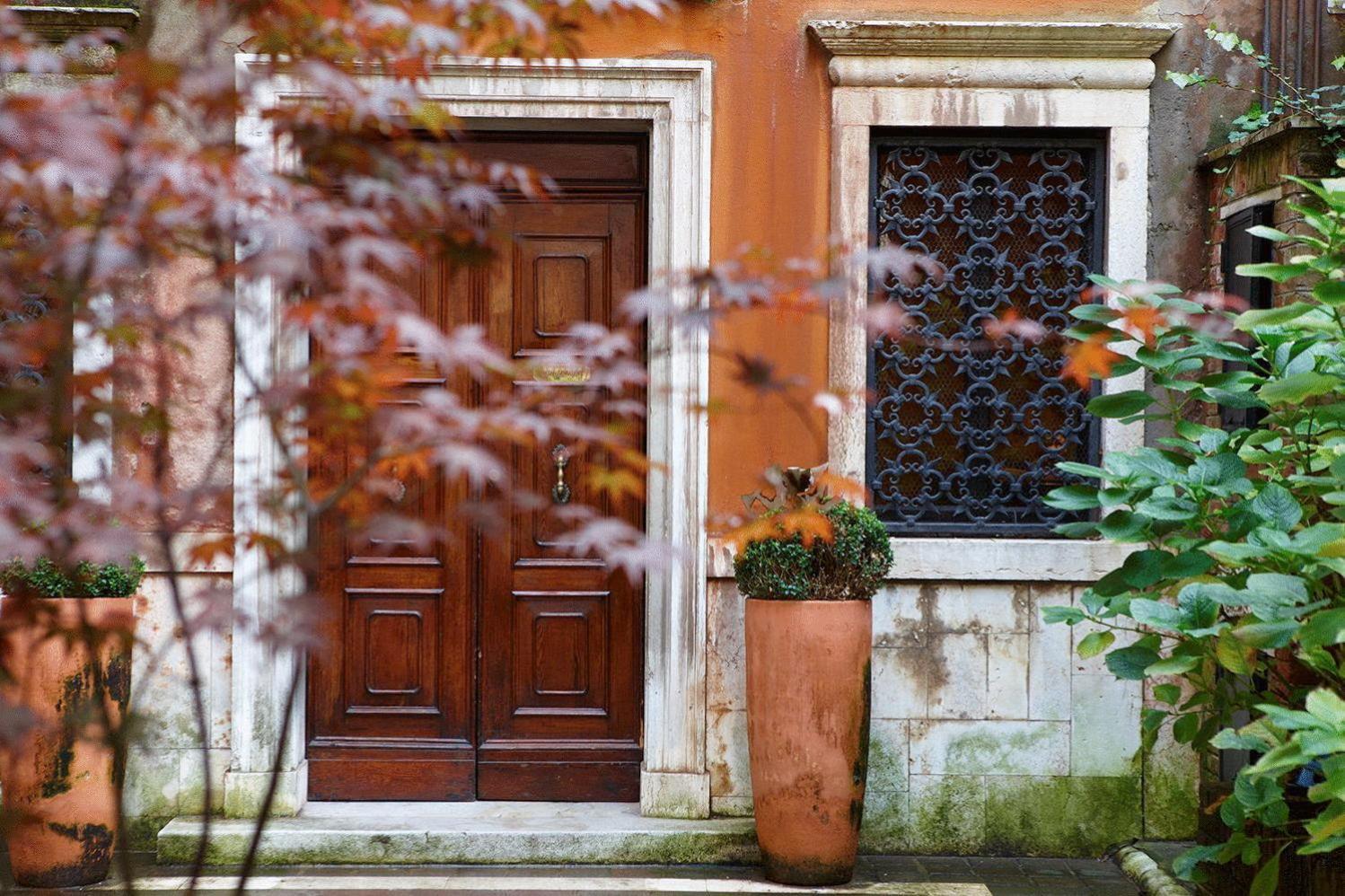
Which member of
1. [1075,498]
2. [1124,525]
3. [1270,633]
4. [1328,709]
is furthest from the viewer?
[1075,498]

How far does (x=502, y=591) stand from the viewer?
6.10 metres

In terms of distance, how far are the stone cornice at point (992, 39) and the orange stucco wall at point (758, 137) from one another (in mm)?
141

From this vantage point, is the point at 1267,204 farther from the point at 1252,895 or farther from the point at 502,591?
the point at 502,591

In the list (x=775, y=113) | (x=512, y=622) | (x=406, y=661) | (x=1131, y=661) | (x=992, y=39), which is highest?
(x=992, y=39)

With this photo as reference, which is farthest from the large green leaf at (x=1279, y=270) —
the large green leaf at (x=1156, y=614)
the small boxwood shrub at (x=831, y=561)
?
the small boxwood shrub at (x=831, y=561)

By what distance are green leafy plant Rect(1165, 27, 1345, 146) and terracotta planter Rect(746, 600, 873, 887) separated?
2.54m

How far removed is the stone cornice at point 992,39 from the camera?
5.75m

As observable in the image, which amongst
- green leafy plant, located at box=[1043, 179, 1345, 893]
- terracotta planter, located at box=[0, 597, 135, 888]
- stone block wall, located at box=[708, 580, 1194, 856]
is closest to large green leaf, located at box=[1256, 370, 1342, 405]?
green leafy plant, located at box=[1043, 179, 1345, 893]

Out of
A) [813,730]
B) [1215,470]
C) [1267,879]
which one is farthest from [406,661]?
[1267,879]

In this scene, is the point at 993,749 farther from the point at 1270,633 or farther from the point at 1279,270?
the point at 1279,270

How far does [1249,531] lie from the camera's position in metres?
3.88

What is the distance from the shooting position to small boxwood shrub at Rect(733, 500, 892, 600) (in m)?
5.25

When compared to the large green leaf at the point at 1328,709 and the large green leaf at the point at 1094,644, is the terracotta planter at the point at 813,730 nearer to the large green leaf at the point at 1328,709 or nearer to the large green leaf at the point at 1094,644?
the large green leaf at the point at 1094,644

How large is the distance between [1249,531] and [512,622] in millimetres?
3222
